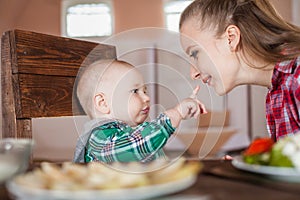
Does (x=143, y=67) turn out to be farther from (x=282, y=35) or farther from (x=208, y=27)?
(x=282, y=35)

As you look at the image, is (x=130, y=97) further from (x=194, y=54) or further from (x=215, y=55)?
(x=215, y=55)

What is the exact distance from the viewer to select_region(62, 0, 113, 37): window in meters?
4.34

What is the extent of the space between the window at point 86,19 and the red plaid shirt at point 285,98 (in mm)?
3323

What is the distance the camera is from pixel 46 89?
1029mm

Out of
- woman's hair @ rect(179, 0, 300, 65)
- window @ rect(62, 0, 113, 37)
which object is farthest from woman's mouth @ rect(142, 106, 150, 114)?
window @ rect(62, 0, 113, 37)

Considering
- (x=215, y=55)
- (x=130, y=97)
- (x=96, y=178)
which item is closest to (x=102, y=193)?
(x=96, y=178)

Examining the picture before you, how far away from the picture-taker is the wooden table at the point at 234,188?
43 centimetres

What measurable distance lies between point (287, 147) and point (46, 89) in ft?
2.21

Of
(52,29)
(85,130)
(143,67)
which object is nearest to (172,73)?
(143,67)

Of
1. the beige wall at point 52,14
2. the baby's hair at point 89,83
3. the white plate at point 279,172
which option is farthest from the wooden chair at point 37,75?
the beige wall at point 52,14

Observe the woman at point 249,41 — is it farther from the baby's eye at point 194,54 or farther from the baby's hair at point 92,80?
the baby's hair at point 92,80

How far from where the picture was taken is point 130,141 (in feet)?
2.93

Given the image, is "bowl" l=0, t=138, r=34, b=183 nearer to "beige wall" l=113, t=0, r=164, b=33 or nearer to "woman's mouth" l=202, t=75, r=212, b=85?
"woman's mouth" l=202, t=75, r=212, b=85

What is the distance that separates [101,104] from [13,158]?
395mm
